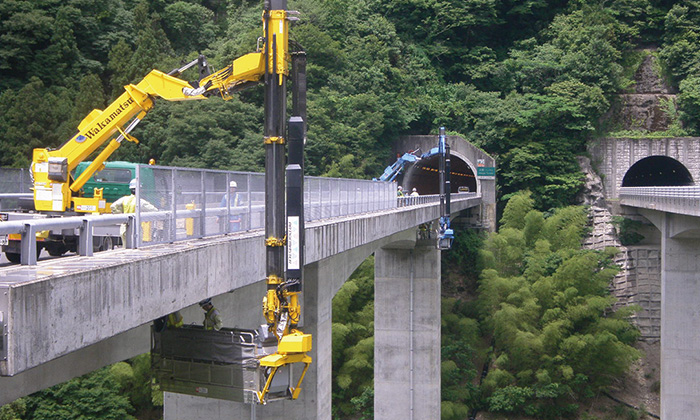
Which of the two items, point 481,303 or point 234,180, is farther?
point 481,303

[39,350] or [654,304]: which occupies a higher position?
[39,350]

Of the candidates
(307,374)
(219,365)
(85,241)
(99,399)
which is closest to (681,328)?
(99,399)

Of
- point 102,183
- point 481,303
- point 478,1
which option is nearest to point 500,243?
point 481,303

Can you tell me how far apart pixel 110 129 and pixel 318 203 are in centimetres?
438

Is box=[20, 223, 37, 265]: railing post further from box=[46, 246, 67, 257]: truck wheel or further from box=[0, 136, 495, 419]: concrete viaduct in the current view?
box=[46, 246, 67, 257]: truck wheel

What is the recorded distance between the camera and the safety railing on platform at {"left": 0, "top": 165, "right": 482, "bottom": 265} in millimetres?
7887

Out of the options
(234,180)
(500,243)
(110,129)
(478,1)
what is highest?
(478,1)

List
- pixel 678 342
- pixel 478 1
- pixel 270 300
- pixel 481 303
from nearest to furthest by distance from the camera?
1. pixel 270 300
2. pixel 678 342
3. pixel 481 303
4. pixel 478 1

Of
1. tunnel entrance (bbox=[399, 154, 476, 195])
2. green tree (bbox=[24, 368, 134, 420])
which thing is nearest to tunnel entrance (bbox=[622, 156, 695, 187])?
tunnel entrance (bbox=[399, 154, 476, 195])

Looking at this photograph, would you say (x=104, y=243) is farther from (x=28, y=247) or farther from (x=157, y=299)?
(x=28, y=247)

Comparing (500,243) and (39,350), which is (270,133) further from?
(500,243)

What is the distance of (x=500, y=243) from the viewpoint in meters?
45.5

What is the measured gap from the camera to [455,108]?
5338 centimetres

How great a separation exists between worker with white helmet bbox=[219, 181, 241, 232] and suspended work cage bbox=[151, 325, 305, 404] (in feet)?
5.92
